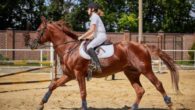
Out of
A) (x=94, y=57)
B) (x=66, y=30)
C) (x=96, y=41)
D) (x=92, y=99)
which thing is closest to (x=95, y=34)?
(x=96, y=41)

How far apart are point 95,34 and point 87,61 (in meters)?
0.64

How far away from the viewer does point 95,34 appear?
920 cm

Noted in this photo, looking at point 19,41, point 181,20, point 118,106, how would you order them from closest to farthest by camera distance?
1. point 118,106
2. point 19,41
3. point 181,20

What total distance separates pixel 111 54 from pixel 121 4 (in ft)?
140

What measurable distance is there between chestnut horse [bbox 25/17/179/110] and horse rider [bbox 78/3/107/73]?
223 mm

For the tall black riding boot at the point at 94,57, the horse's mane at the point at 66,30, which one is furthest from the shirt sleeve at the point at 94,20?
the horse's mane at the point at 66,30

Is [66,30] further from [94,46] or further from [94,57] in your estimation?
[94,57]

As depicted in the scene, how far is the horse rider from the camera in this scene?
9.09 metres

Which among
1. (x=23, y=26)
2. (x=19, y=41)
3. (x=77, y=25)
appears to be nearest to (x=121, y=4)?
(x=77, y=25)

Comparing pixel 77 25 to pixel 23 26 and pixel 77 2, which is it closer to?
pixel 77 2

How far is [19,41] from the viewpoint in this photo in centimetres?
4028

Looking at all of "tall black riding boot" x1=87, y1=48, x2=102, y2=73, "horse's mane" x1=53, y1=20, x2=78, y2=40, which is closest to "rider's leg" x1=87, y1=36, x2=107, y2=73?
Result: "tall black riding boot" x1=87, y1=48, x2=102, y2=73

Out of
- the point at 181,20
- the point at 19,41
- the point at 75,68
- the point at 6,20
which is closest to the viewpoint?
the point at 75,68

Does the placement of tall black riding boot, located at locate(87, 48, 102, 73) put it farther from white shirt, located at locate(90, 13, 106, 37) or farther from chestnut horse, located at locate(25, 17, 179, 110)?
white shirt, located at locate(90, 13, 106, 37)
